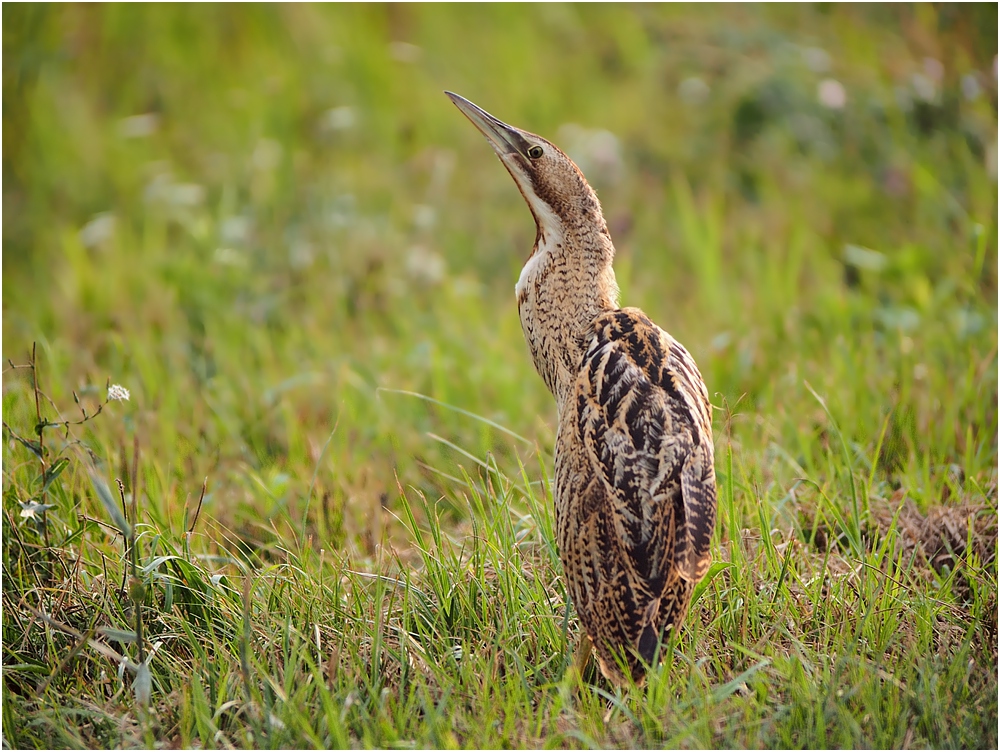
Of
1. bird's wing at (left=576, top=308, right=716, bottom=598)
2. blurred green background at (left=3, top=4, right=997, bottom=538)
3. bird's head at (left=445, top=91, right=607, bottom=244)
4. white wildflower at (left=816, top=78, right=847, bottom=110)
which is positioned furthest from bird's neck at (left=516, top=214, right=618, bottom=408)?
white wildflower at (left=816, top=78, right=847, bottom=110)

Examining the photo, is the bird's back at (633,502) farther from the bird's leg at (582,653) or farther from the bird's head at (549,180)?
the bird's head at (549,180)

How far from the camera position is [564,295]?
302 cm

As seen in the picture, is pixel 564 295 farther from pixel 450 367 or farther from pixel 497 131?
pixel 450 367

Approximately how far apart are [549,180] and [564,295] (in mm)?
357

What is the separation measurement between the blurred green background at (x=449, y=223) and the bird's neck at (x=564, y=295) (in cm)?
47

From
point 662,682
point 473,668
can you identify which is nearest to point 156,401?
point 473,668

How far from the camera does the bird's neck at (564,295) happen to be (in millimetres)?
2986

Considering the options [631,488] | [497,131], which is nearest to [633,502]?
[631,488]

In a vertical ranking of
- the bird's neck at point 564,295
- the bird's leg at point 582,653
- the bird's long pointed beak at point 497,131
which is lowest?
the bird's leg at point 582,653

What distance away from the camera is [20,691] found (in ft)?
9.46

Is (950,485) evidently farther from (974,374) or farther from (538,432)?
(538,432)

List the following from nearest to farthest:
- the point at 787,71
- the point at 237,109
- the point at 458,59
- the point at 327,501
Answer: the point at 327,501 < the point at 787,71 < the point at 237,109 < the point at 458,59

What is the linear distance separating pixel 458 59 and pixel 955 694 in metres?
6.22

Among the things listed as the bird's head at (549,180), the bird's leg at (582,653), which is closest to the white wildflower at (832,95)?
the bird's head at (549,180)
